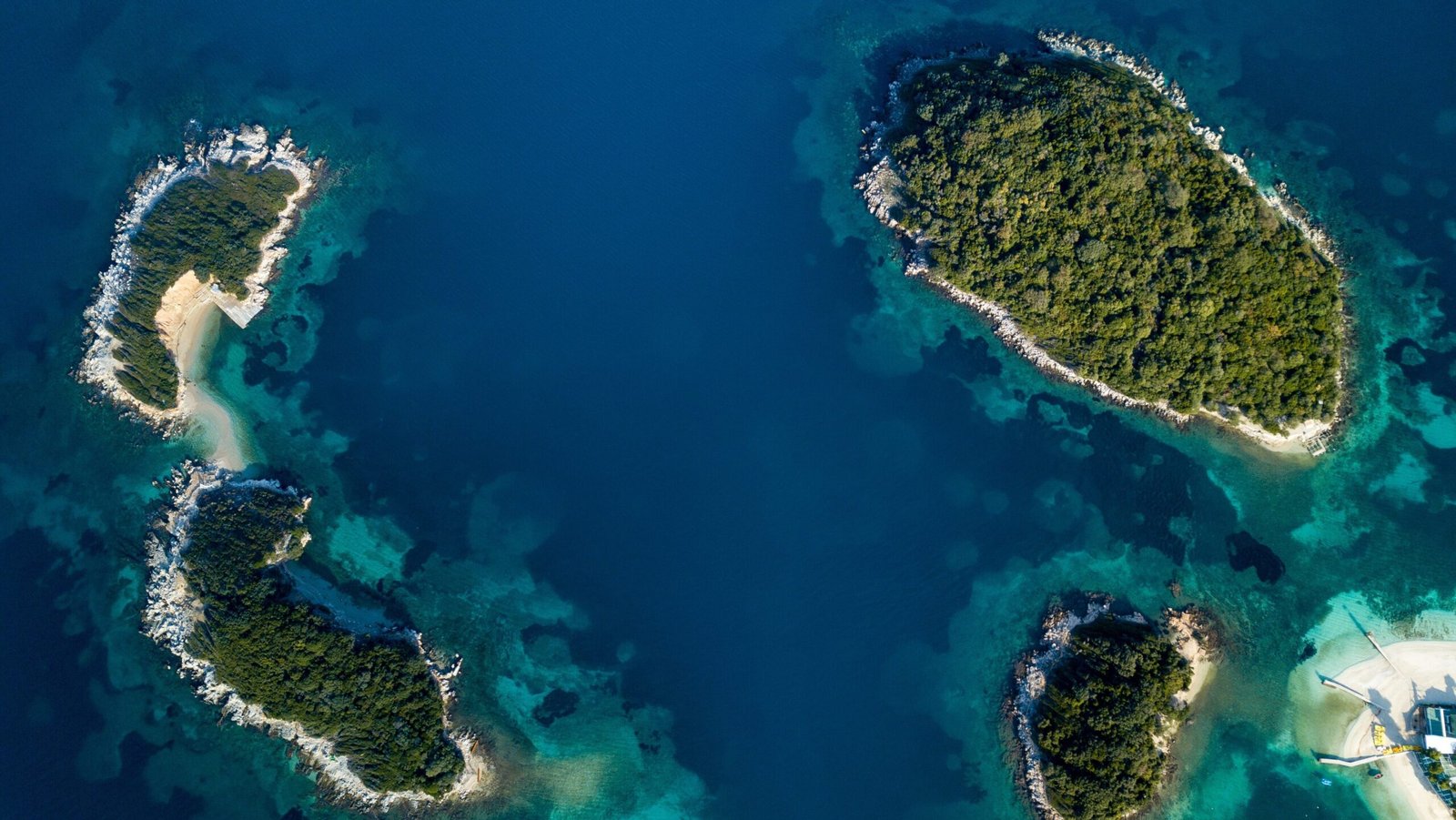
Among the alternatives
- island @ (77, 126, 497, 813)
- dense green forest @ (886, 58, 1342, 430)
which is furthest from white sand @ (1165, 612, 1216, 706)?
island @ (77, 126, 497, 813)

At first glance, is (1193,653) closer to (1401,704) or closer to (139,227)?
(1401,704)

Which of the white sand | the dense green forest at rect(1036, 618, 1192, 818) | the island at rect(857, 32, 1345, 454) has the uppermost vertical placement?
the island at rect(857, 32, 1345, 454)

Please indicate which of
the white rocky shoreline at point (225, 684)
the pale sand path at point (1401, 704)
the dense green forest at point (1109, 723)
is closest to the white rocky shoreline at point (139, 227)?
the white rocky shoreline at point (225, 684)

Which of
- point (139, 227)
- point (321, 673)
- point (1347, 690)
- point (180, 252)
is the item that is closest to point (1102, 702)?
point (1347, 690)

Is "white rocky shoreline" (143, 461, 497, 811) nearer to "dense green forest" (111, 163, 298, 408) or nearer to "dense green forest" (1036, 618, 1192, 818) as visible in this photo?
"dense green forest" (111, 163, 298, 408)

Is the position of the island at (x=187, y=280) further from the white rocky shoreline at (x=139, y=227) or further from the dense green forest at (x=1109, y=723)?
the dense green forest at (x=1109, y=723)

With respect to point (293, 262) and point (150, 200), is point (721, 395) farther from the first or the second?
point (150, 200)
